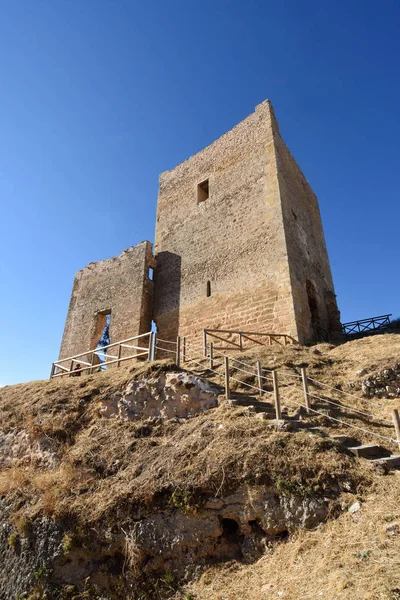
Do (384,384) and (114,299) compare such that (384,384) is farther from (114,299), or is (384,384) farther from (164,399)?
(114,299)

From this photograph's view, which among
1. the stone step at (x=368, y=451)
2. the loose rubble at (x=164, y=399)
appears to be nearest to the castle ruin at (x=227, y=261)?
the loose rubble at (x=164, y=399)

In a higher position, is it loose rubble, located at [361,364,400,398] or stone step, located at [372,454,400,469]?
loose rubble, located at [361,364,400,398]

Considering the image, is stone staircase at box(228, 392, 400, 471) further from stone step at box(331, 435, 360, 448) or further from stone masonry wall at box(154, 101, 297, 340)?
stone masonry wall at box(154, 101, 297, 340)

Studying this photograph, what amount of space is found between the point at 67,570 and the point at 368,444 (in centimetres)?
500

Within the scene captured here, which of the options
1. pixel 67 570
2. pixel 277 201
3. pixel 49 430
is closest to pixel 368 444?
pixel 67 570

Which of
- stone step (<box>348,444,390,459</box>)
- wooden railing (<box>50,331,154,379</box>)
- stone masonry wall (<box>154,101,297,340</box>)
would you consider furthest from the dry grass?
stone masonry wall (<box>154,101,297,340</box>)

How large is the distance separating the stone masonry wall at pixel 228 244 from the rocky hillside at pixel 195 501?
15.8 feet

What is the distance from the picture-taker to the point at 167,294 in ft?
51.0

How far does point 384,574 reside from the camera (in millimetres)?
3566

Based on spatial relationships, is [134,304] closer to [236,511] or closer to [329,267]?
[329,267]

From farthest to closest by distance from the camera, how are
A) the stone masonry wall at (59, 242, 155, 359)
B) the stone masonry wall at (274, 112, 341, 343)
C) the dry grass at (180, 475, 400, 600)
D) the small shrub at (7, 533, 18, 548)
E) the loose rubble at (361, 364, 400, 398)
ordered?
the stone masonry wall at (59, 242, 155, 359)
the stone masonry wall at (274, 112, 341, 343)
the loose rubble at (361, 364, 400, 398)
the small shrub at (7, 533, 18, 548)
the dry grass at (180, 475, 400, 600)

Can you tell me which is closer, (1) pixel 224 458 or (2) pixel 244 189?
(1) pixel 224 458

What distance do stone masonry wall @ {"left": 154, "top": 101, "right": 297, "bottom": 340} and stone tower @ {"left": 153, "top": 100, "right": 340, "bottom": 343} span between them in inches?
1.6

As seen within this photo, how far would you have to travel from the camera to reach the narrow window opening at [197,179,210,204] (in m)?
16.9
